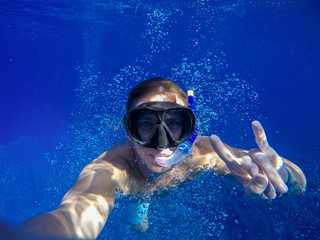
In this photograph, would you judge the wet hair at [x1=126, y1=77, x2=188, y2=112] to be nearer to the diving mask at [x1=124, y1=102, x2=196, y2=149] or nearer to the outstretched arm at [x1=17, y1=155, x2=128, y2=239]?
the diving mask at [x1=124, y1=102, x2=196, y2=149]

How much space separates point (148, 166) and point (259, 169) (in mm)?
1265

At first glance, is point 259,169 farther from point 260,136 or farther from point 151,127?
point 151,127

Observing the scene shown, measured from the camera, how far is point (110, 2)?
16.3 metres

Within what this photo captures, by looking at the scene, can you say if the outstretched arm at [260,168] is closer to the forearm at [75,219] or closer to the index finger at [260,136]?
the index finger at [260,136]

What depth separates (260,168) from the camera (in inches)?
74.5

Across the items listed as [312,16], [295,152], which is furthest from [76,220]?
[312,16]

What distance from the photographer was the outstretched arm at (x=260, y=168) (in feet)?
5.61

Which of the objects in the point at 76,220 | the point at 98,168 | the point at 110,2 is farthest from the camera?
the point at 110,2

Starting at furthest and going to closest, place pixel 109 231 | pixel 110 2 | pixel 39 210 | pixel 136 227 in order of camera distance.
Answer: pixel 110 2
pixel 39 210
pixel 109 231
pixel 136 227

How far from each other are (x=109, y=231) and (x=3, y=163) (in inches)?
676

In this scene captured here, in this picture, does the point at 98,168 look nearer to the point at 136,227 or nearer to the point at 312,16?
the point at 136,227

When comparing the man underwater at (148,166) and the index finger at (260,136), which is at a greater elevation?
the index finger at (260,136)

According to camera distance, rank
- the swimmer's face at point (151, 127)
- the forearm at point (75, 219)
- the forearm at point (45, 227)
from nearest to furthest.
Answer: the forearm at point (45, 227), the forearm at point (75, 219), the swimmer's face at point (151, 127)

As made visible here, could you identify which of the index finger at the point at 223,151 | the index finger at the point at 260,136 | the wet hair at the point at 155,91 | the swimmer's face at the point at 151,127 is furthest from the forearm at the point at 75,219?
the index finger at the point at 260,136
